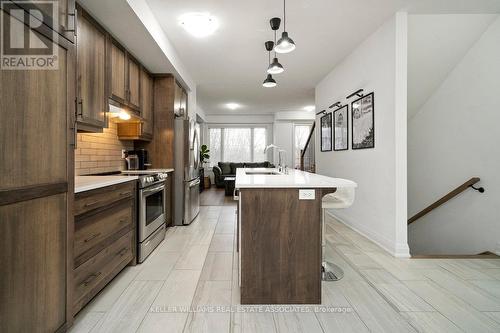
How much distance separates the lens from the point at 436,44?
3.10 m

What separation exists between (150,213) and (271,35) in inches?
105

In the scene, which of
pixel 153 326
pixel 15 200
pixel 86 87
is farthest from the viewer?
pixel 86 87

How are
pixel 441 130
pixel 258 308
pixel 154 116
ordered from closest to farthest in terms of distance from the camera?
pixel 258 308 < pixel 441 130 < pixel 154 116

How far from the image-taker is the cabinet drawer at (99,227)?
1.65 metres

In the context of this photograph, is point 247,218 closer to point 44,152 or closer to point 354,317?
point 354,317

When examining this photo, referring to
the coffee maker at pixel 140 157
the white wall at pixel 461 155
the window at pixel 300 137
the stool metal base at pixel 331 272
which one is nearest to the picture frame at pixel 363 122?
Result: the white wall at pixel 461 155

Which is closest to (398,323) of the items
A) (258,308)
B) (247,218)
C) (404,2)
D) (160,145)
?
(258,308)

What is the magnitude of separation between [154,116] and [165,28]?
53.9 inches

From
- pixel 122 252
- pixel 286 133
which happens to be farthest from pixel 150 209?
pixel 286 133

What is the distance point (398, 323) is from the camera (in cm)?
162

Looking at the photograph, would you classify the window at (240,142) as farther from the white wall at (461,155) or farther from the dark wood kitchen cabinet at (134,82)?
the dark wood kitchen cabinet at (134,82)

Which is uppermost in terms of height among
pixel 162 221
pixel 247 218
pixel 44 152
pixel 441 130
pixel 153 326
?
pixel 441 130

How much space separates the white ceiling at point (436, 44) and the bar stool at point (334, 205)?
2.27 m

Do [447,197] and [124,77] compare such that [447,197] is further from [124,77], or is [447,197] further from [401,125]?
[124,77]
